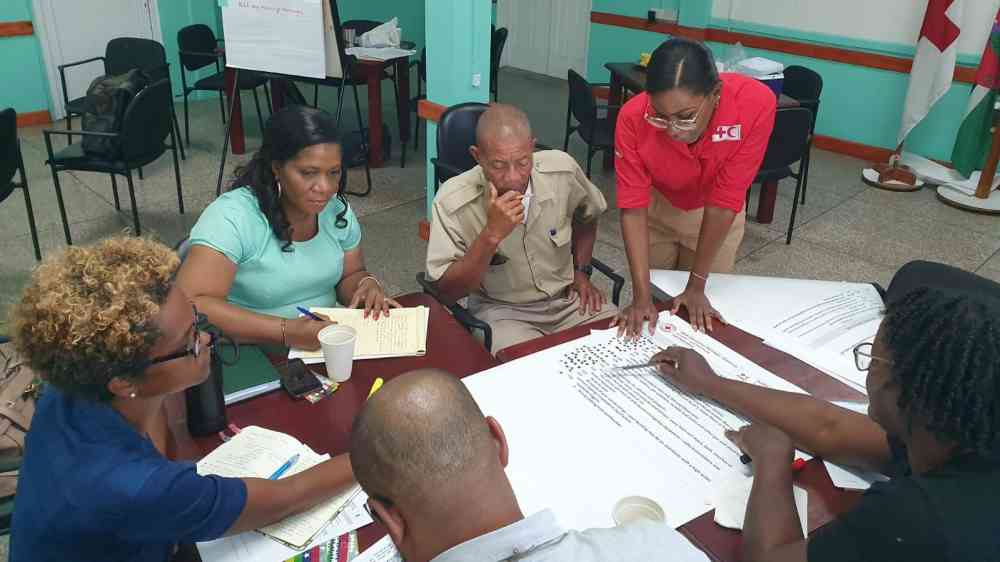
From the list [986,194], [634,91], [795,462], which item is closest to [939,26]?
[986,194]

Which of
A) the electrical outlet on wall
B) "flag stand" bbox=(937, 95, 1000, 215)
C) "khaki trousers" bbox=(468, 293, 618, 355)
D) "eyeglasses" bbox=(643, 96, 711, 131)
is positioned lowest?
Answer: "flag stand" bbox=(937, 95, 1000, 215)

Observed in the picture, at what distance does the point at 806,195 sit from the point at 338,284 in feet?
12.8

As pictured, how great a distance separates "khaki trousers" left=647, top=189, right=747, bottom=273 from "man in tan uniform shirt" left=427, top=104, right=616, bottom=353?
249mm

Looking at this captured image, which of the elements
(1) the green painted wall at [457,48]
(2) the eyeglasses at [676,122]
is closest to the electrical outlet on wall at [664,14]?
(1) the green painted wall at [457,48]

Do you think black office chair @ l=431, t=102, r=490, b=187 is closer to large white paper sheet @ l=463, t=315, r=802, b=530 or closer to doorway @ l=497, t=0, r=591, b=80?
large white paper sheet @ l=463, t=315, r=802, b=530

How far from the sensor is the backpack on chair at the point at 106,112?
146 inches

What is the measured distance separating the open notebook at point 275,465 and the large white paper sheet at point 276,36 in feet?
9.24

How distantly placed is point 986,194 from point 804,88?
59.2 inches

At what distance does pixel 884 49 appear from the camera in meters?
5.38

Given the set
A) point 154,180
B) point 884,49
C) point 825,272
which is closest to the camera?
point 825,272

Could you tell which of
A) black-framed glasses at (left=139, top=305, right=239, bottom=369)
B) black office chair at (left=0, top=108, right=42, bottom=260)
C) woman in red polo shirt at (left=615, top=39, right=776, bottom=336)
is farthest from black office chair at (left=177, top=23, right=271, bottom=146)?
black-framed glasses at (left=139, top=305, right=239, bottom=369)

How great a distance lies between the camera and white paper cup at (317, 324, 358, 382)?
147cm

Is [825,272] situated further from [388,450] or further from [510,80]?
[510,80]

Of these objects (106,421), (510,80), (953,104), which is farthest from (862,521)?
(510,80)
